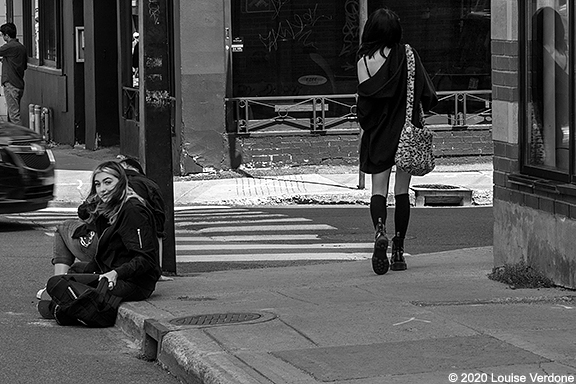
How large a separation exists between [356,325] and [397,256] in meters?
2.35

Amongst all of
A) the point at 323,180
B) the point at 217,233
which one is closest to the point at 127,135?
the point at 323,180

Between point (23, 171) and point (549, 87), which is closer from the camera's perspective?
point (549, 87)

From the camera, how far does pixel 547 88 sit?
8055 mm

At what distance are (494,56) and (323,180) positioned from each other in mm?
8234

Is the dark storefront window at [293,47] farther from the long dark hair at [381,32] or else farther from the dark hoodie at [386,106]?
the dark hoodie at [386,106]

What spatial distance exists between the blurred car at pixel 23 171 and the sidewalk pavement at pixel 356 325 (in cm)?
340

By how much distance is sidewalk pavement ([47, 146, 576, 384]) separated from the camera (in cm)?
564

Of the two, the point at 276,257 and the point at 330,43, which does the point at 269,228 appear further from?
the point at 330,43

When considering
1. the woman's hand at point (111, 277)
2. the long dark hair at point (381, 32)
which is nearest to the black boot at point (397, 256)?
the long dark hair at point (381, 32)

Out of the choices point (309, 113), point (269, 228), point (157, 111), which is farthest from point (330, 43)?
point (157, 111)

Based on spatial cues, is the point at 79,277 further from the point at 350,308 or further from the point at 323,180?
the point at 323,180

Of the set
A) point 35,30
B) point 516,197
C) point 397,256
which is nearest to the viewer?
point 516,197

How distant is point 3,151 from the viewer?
39.7 feet

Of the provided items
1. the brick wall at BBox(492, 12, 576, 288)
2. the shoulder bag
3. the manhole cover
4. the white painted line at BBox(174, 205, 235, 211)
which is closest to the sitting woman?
the manhole cover
